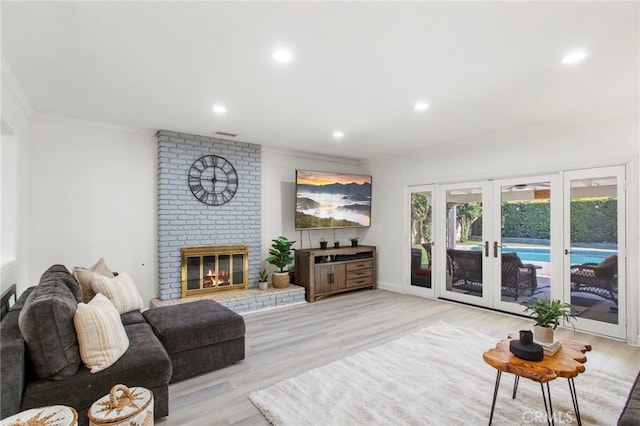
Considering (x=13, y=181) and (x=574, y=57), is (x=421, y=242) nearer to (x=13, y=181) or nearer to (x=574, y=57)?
(x=574, y=57)

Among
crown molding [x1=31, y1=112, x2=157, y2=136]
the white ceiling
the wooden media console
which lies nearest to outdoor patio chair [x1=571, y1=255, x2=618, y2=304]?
the white ceiling

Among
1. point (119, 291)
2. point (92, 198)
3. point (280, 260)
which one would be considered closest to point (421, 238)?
point (280, 260)

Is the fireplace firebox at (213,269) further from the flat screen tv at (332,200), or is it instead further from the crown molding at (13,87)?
the crown molding at (13,87)

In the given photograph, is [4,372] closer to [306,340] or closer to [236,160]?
[306,340]

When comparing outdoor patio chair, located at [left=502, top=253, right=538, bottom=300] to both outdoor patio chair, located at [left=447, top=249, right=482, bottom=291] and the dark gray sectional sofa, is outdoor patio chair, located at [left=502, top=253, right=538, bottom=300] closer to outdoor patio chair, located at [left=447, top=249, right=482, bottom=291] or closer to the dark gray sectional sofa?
outdoor patio chair, located at [left=447, top=249, right=482, bottom=291]

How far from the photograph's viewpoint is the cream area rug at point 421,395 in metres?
2.22

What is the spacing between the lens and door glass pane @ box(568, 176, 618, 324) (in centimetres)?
A: 375

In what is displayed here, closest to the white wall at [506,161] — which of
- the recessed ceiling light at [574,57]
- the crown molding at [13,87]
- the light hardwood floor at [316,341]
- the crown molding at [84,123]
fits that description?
the light hardwood floor at [316,341]

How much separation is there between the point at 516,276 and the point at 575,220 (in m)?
1.09

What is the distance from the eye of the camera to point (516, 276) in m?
4.62

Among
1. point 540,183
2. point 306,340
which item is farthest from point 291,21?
A: point 540,183

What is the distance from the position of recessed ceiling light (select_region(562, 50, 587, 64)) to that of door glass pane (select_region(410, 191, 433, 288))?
129 inches

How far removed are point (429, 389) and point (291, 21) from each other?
114 inches

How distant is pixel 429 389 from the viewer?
2596mm
